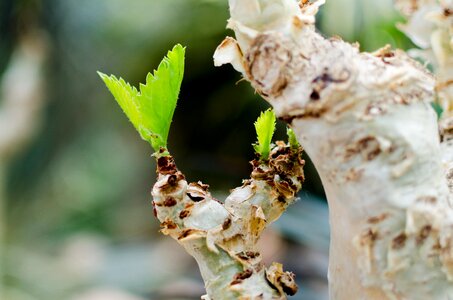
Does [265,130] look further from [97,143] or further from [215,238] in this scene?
[97,143]

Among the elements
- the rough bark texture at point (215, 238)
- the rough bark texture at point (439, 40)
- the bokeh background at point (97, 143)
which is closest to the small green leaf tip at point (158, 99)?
the rough bark texture at point (215, 238)

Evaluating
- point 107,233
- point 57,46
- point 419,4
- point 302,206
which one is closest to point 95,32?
point 57,46

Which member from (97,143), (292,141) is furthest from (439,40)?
(97,143)

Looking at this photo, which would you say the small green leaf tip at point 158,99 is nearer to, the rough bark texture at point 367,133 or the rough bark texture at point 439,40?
the rough bark texture at point 367,133

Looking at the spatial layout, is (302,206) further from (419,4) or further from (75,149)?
(419,4)

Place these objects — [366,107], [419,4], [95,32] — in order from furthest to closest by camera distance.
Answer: [95,32], [419,4], [366,107]

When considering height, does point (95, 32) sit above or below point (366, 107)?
above
